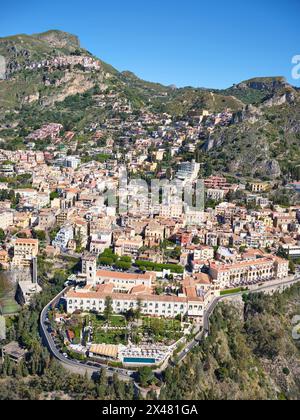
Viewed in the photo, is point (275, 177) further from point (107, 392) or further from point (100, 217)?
point (107, 392)

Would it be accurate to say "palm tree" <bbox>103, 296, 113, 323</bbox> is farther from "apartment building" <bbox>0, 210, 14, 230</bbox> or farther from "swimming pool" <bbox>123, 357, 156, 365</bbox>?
"apartment building" <bbox>0, 210, 14, 230</bbox>

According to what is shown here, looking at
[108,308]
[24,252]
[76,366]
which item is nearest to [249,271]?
[108,308]

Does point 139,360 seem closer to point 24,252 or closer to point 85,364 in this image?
point 85,364

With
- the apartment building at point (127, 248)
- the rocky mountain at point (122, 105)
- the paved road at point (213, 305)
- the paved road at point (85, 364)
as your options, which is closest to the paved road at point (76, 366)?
the paved road at point (85, 364)

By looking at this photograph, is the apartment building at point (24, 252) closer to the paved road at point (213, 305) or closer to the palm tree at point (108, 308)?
the palm tree at point (108, 308)

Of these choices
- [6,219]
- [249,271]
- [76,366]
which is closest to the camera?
[76,366]

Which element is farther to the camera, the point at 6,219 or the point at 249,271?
the point at 6,219

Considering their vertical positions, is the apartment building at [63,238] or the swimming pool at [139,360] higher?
the apartment building at [63,238]

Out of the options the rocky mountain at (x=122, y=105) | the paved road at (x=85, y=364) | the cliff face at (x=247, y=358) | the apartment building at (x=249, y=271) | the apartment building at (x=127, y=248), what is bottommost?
the cliff face at (x=247, y=358)
